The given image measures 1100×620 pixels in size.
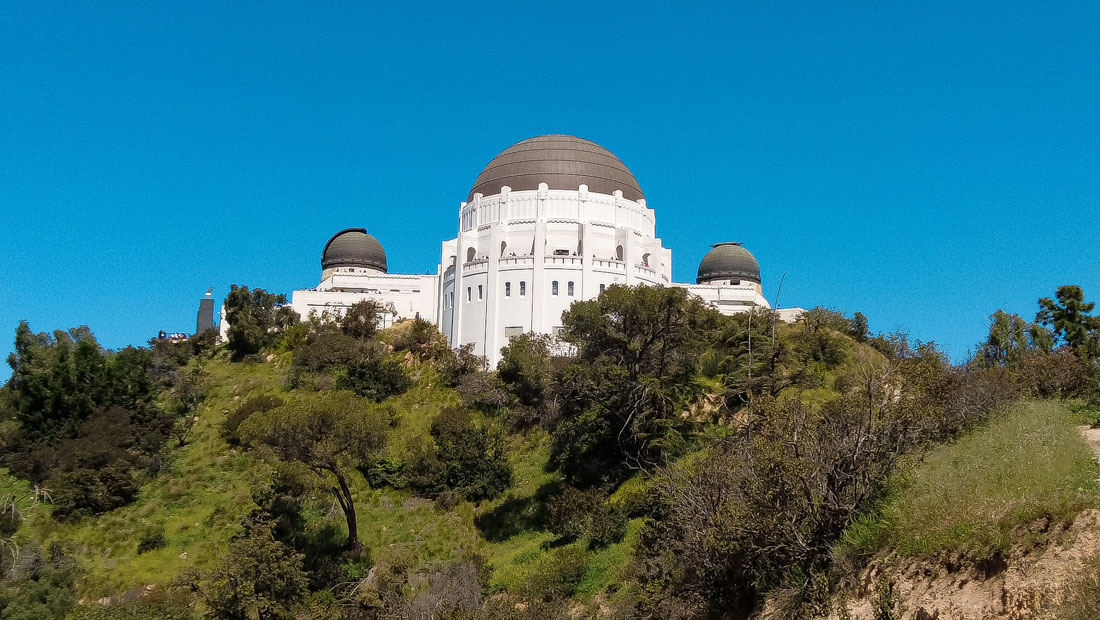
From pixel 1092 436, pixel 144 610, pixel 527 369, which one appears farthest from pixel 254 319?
pixel 1092 436

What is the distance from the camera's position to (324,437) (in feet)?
92.4

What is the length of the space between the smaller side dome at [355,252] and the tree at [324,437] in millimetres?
29170

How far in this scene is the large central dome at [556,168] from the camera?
169 feet

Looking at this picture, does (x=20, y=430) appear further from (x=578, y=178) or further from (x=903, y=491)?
(x=903, y=491)

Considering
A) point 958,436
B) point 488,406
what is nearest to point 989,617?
point 958,436

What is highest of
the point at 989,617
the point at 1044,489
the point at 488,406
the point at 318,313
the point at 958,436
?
the point at 318,313

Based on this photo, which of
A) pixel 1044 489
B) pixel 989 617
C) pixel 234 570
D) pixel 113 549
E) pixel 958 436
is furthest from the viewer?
pixel 113 549

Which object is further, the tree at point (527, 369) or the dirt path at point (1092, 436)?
the tree at point (527, 369)

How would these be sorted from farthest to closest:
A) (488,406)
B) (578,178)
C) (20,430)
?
1. (578,178)
2. (488,406)
3. (20,430)

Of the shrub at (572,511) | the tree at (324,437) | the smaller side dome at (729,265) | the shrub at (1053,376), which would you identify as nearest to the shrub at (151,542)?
the tree at (324,437)

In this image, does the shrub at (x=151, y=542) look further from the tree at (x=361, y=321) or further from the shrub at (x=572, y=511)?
the tree at (x=361, y=321)

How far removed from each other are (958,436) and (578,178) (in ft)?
110

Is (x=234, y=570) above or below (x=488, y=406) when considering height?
below

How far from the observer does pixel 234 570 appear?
23672 millimetres
